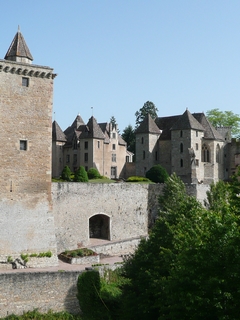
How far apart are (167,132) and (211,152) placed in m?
5.96

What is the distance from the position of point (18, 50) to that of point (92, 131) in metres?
25.8

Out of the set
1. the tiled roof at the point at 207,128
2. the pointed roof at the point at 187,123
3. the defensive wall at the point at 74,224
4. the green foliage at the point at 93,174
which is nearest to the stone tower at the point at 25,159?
the defensive wall at the point at 74,224

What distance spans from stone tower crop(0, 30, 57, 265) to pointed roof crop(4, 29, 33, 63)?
3.35m

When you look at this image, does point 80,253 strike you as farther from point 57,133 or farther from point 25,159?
point 57,133

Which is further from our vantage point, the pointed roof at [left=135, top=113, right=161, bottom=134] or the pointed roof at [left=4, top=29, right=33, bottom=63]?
the pointed roof at [left=135, top=113, right=161, bottom=134]

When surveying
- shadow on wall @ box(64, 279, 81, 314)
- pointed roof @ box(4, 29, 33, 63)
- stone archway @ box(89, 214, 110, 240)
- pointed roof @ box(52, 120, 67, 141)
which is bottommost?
shadow on wall @ box(64, 279, 81, 314)

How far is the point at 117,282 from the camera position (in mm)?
26938

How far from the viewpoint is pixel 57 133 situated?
58.8 m

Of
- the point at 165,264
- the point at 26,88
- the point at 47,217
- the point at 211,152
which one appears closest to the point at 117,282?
the point at 47,217

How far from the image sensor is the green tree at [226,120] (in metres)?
78.8

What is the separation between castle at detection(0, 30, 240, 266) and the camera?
27016 millimetres

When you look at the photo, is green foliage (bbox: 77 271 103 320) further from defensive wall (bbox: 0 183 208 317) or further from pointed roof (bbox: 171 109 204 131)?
pointed roof (bbox: 171 109 204 131)

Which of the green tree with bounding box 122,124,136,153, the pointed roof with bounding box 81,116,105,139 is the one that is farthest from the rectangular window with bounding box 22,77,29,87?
the green tree with bounding box 122,124,136,153

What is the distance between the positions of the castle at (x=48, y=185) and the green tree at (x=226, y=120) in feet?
84.6
